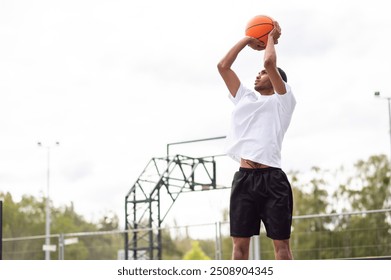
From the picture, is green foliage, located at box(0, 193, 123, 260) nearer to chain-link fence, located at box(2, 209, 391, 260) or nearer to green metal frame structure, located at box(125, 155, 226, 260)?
chain-link fence, located at box(2, 209, 391, 260)

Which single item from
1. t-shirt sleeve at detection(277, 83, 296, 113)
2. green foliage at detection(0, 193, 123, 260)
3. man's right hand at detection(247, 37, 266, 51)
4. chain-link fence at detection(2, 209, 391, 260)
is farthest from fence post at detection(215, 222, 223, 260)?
green foliage at detection(0, 193, 123, 260)

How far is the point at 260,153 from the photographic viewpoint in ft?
16.4

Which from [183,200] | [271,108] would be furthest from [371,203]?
[271,108]

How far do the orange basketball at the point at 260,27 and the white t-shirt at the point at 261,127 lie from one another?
0.42m

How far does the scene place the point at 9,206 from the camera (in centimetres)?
5144

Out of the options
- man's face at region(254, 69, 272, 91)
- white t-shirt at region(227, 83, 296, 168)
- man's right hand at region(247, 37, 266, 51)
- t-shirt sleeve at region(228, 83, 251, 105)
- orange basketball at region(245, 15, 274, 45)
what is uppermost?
orange basketball at region(245, 15, 274, 45)

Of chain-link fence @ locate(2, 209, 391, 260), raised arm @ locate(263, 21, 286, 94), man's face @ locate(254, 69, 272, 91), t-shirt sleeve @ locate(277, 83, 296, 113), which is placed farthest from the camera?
chain-link fence @ locate(2, 209, 391, 260)

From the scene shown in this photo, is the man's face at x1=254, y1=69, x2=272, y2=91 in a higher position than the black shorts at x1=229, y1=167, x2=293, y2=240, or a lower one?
higher

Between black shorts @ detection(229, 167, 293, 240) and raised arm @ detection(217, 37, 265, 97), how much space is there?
0.65 meters

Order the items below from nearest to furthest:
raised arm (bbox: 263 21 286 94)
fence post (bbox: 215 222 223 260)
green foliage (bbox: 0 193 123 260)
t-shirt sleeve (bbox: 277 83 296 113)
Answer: raised arm (bbox: 263 21 286 94) → t-shirt sleeve (bbox: 277 83 296 113) → fence post (bbox: 215 222 223 260) → green foliage (bbox: 0 193 123 260)

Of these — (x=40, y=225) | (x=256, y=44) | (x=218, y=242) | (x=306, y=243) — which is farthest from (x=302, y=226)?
(x=256, y=44)

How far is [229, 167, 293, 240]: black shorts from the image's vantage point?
4.85 meters

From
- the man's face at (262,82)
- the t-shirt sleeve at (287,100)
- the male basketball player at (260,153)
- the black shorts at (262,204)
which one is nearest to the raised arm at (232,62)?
the male basketball player at (260,153)

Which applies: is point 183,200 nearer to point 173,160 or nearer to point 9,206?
point 173,160
